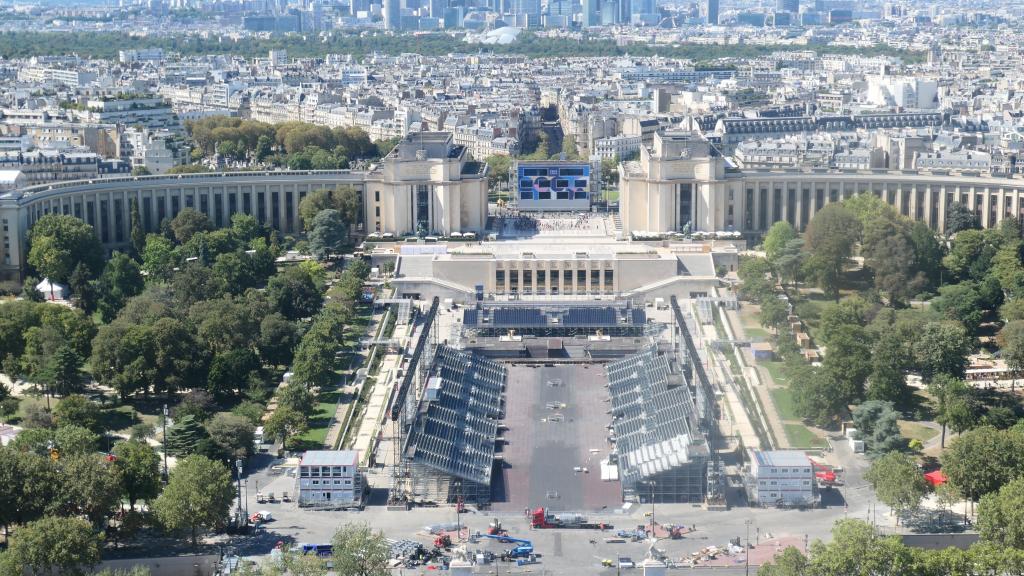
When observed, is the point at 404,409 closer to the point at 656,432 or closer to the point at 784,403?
the point at 656,432

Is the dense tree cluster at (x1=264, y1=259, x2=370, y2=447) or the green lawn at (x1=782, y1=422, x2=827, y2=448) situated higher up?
the dense tree cluster at (x1=264, y1=259, x2=370, y2=447)

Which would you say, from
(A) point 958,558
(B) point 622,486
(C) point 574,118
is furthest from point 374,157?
(A) point 958,558

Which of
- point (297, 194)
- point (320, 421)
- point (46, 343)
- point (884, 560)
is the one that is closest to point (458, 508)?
point (320, 421)

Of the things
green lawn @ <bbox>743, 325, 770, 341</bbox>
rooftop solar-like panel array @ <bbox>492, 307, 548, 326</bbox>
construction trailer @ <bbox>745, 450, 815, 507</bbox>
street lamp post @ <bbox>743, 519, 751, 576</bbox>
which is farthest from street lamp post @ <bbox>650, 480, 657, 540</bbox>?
rooftop solar-like panel array @ <bbox>492, 307, 548, 326</bbox>

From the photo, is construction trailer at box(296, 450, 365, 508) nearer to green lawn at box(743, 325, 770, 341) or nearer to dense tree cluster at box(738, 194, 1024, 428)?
dense tree cluster at box(738, 194, 1024, 428)

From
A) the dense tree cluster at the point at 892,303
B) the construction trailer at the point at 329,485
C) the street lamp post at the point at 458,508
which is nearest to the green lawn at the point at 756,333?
A: the dense tree cluster at the point at 892,303

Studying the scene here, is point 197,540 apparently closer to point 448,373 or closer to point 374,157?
point 448,373
